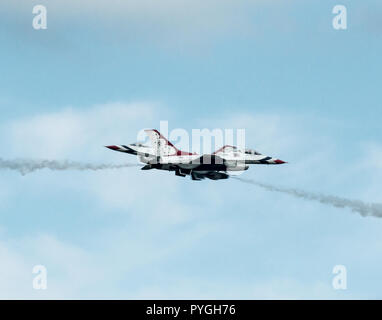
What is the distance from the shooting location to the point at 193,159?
13925 centimetres

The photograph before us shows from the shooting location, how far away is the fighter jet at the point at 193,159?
13962 cm

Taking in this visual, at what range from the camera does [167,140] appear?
145125 mm

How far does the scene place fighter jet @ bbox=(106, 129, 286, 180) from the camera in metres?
140
